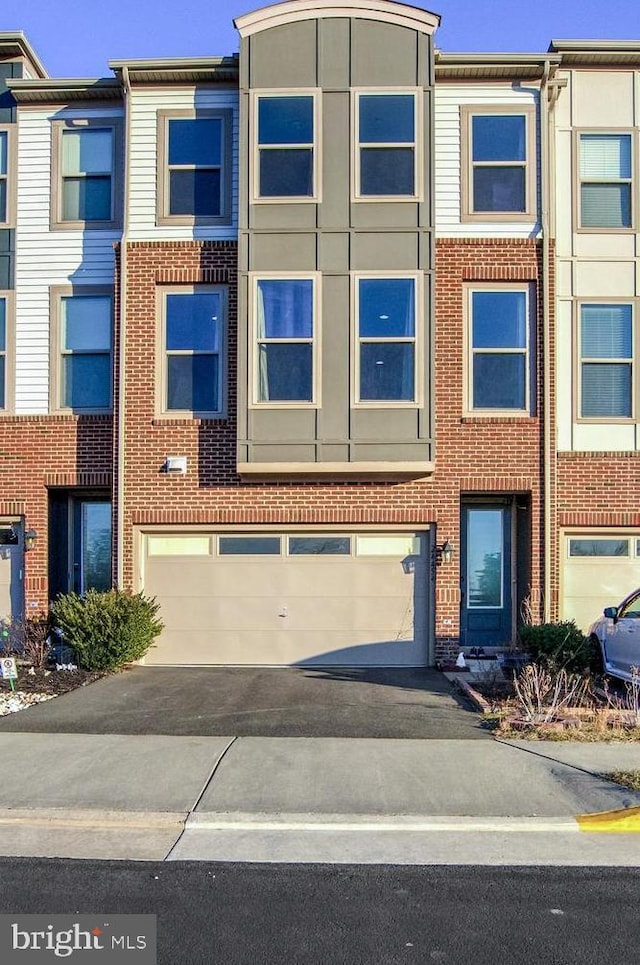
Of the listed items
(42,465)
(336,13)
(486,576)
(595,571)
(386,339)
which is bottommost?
(486,576)

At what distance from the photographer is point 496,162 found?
13094 millimetres

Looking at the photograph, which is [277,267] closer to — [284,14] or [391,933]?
[284,14]

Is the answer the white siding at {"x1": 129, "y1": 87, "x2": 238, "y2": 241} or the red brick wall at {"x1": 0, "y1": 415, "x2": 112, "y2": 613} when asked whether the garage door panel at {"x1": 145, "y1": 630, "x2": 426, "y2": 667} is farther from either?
the white siding at {"x1": 129, "y1": 87, "x2": 238, "y2": 241}

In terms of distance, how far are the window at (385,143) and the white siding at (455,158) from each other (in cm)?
53

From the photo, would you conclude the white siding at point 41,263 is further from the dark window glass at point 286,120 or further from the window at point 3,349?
the dark window glass at point 286,120

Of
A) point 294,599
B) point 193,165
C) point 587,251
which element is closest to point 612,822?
point 294,599

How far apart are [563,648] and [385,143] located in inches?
309

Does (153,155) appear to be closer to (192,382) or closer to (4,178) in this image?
(4,178)

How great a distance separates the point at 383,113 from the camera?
42.3ft

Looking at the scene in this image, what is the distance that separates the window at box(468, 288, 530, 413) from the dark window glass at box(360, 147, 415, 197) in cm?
199

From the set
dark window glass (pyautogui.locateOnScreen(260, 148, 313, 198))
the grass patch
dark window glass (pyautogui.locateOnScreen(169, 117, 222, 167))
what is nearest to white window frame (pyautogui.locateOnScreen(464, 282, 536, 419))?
dark window glass (pyautogui.locateOnScreen(260, 148, 313, 198))

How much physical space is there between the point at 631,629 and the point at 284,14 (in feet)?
33.5

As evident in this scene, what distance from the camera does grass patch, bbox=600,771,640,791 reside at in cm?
671

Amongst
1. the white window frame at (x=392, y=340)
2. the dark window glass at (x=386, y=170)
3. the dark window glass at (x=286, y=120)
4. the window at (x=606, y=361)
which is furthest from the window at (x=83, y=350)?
the window at (x=606, y=361)
